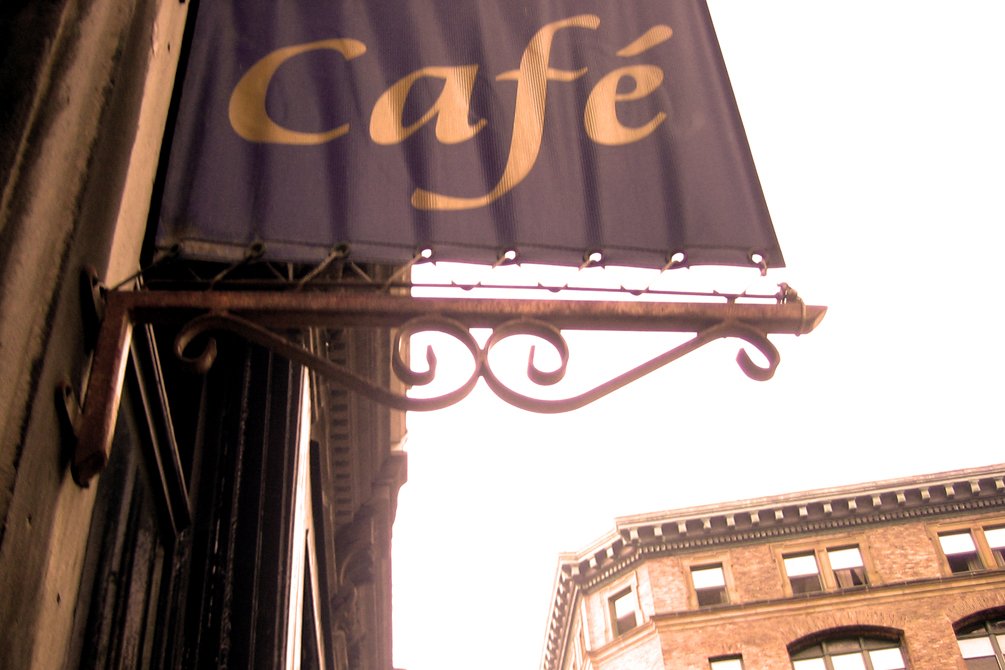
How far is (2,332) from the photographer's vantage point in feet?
9.70

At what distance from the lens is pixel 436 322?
157 inches

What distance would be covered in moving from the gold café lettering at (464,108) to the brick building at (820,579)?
36643 mm

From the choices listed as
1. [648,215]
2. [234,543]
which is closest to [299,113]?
[648,215]

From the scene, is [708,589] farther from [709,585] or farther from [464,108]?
[464,108]

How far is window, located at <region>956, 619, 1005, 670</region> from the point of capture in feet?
124

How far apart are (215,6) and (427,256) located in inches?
69.1

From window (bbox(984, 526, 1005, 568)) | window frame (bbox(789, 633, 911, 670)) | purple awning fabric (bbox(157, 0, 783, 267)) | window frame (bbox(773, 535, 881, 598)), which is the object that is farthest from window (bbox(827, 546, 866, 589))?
purple awning fabric (bbox(157, 0, 783, 267))

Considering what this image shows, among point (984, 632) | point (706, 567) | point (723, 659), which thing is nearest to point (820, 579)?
point (706, 567)

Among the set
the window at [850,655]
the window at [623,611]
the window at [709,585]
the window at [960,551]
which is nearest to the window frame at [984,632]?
the window at [960,551]

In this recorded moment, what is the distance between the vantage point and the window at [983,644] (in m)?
37.9

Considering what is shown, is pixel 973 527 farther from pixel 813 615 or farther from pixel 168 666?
pixel 168 666

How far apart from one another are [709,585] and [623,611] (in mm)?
3882

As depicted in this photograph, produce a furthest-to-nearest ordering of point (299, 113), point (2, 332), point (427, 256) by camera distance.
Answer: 1. point (299, 113)
2. point (427, 256)
3. point (2, 332)

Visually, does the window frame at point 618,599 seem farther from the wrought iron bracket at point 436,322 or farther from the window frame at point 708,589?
the wrought iron bracket at point 436,322
